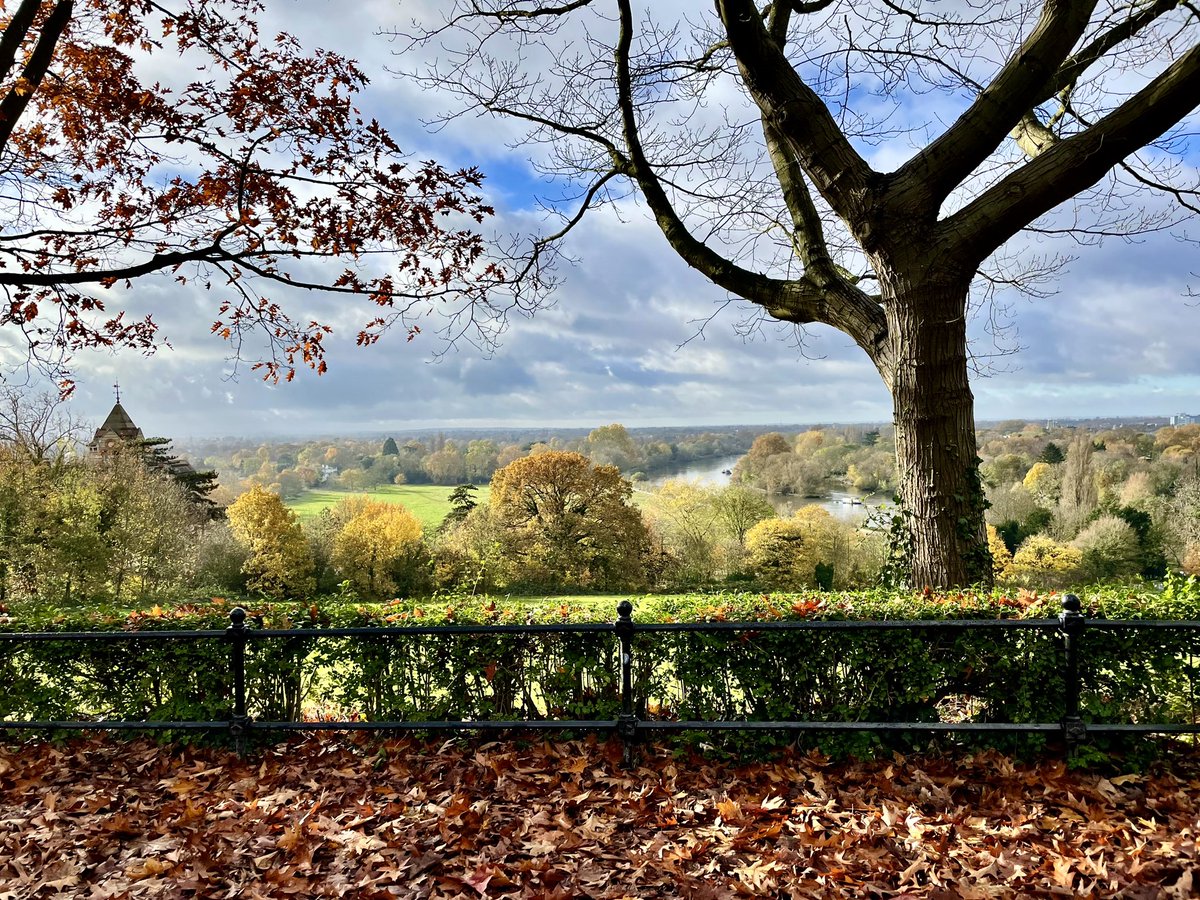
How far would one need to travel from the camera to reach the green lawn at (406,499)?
34.5 metres

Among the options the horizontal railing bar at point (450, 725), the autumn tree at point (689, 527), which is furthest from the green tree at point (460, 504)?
the horizontal railing bar at point (450, 725)

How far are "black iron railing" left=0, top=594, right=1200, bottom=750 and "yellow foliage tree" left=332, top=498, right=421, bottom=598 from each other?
25.3 meters

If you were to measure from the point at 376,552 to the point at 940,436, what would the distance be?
91.5 feet

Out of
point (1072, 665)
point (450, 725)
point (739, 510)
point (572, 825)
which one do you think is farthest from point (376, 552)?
point (1072, 665)

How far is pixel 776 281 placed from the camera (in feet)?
21.8

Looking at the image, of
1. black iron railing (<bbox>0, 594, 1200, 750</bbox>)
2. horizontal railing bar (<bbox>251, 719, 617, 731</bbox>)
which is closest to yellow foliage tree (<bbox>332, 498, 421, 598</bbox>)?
black iron railing (<bbox>0, 594, 1200, 750</bbox>)

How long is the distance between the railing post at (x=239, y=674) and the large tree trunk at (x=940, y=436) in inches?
209

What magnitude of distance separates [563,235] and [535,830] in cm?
627

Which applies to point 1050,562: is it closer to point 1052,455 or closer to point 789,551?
point 789,551

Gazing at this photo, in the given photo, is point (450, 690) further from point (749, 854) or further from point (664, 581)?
point (664, 581)

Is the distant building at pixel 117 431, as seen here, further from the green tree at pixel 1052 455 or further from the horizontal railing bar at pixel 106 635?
the green tree at pixel 1052 455

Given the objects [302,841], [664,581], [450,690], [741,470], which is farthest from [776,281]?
[741,470]

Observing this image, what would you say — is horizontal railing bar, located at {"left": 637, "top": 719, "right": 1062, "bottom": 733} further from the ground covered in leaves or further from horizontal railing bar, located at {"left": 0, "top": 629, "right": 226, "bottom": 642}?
horizontal railing bar, located at {"left": 0, "top": 629, "right": 226, "bottom": 642}

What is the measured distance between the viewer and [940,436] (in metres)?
5.59
